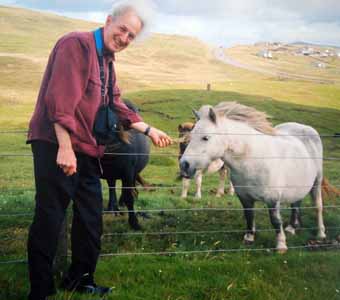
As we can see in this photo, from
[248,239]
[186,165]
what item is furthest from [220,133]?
[248,239]

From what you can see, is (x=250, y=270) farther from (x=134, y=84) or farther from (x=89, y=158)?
(x=134, y=84)

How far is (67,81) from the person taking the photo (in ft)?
10.5

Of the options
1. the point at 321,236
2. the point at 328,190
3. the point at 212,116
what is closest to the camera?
the point at 212,116

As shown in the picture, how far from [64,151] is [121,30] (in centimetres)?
105

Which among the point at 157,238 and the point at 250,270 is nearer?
the point at 250,270

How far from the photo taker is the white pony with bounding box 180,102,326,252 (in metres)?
5.29

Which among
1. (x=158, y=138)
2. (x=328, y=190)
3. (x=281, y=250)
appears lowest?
(x=281, y=250)

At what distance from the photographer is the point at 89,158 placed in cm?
Result: 375

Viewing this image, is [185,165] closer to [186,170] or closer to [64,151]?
[186,170]

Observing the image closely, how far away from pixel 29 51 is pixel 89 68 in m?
94.6

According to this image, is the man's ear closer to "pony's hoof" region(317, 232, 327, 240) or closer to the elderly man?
the elderly man

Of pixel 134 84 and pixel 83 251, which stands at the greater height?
pixel 83 251

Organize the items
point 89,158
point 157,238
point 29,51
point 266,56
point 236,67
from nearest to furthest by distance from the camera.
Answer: point 89,158 < point 157,238 < point 29,51 < point 236,67 < point 266,56

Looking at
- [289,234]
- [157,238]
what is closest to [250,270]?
[157,238]
